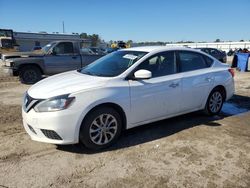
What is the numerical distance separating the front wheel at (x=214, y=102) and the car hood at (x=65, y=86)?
2684 mm

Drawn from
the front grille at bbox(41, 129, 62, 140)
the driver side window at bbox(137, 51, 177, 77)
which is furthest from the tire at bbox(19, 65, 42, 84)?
the front grille at bbox(41, 129, 62, 140)

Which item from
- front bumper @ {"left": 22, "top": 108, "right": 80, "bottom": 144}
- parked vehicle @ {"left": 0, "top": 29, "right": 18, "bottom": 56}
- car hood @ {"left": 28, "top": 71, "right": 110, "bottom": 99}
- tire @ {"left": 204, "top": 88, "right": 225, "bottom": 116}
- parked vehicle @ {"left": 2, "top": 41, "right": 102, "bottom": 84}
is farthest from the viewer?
parked vehicle @ {"left": 0, "top": 29, "right": 18, "bottom": 56}

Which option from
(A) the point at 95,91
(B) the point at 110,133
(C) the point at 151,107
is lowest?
(B) the point at 110,133

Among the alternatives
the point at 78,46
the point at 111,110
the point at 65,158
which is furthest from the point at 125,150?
the point at 78,46

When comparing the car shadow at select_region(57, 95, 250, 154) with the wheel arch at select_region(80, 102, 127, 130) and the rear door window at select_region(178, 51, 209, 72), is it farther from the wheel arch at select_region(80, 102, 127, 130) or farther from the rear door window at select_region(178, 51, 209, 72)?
the rear door window at select_region(178, 51, 209, 72)

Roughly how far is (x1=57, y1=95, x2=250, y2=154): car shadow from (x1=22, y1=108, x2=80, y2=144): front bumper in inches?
15.2

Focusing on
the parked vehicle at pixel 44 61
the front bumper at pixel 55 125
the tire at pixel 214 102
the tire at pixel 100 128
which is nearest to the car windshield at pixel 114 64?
the tire at pixel 100 128

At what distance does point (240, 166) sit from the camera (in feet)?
12.7

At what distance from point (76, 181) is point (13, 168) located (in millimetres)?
1002

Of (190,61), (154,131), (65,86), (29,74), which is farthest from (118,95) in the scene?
(29,74)

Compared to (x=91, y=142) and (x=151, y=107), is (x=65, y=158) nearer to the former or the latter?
(x=91, y=142)

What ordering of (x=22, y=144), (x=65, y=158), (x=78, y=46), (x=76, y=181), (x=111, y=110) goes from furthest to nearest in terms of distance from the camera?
(x=78, y=46) < (x=22, y=144) < (x=111, y=110) < (x=65, y=158) < (x=76, y=181)

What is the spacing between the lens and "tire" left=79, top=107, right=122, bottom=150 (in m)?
4.13

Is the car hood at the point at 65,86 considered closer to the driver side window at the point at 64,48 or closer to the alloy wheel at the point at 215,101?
the alloy wheel at the point at 215,101
